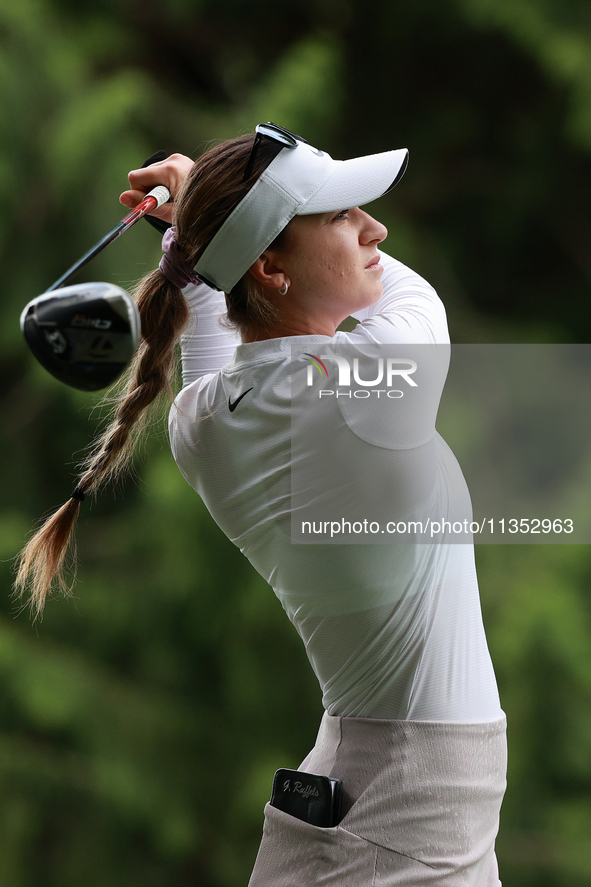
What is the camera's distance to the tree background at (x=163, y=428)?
180 cm

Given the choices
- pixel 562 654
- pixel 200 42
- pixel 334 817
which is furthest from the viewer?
pixel 200 42

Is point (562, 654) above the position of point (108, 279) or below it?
below

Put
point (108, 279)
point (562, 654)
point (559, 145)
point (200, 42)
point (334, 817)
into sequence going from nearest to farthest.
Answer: point (334, 817) → point (562, 654) → point (108, 279) → point (559, 145) → point (200, 42)

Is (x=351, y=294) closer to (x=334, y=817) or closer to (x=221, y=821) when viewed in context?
(x=334, y=817)

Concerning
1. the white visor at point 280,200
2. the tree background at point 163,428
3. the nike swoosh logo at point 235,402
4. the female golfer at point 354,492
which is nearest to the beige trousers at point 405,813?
the female golfer at point 354,492

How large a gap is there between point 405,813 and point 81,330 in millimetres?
395

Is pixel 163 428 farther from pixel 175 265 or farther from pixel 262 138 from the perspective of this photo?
pixel 262 138

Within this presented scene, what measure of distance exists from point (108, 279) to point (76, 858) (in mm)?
1130

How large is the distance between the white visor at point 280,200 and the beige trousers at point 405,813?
35cm

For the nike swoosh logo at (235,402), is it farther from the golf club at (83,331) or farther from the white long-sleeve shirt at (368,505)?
the golf club at (83,331)

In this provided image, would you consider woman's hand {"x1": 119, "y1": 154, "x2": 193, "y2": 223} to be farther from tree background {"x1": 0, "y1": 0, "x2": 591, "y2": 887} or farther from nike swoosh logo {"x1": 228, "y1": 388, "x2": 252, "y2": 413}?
tree background {"x1": 0, "y1": 0, "x2": 591, "y2": 887}

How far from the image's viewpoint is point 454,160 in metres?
2.12

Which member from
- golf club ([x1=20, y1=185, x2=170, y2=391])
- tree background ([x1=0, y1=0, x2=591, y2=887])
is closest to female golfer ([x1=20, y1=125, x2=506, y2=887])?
golf club ([x1=20, y1=185, x2=170, y2=391])

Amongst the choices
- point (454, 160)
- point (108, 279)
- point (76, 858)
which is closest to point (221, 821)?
point (76, 858)
